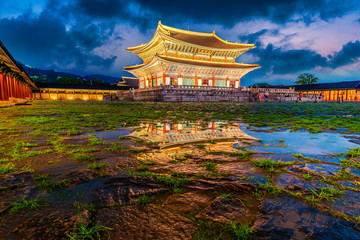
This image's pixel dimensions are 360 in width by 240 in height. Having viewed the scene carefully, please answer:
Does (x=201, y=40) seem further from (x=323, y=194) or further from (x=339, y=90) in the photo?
(x=323, y=194)

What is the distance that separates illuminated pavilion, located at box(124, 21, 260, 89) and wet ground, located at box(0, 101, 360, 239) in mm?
27139

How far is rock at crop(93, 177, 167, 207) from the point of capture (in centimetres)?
172

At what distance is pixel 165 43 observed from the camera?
103ft

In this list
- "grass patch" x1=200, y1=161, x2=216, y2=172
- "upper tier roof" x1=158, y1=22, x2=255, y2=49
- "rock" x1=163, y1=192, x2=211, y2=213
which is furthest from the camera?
"upper tier roof" x1=158, y1=22, x2=255, y2=49

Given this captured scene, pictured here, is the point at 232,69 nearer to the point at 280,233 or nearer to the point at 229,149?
the point at 229,149

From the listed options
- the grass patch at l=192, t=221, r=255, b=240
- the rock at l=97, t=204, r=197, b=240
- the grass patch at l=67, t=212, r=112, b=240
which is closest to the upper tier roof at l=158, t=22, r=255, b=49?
the rock at l=97, t=204, r=197, b=240

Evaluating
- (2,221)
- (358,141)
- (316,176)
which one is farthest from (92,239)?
(358,141)

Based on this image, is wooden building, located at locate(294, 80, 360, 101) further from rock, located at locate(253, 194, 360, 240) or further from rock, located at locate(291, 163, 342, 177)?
rock, located at locate(253, 194, 360, 240)

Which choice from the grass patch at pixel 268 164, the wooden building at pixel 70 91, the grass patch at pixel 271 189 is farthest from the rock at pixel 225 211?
the wooden building at pixel 70 91

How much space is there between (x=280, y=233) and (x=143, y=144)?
292 cm

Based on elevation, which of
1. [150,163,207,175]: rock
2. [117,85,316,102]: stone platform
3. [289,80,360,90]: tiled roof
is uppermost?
[289,80,360,90]: tiled roof

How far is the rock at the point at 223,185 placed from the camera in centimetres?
196

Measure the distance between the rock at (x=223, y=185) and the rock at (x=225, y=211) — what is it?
26 cm

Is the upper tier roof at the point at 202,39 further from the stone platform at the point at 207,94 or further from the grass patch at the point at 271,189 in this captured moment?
the grass patch at the point at 271,189
